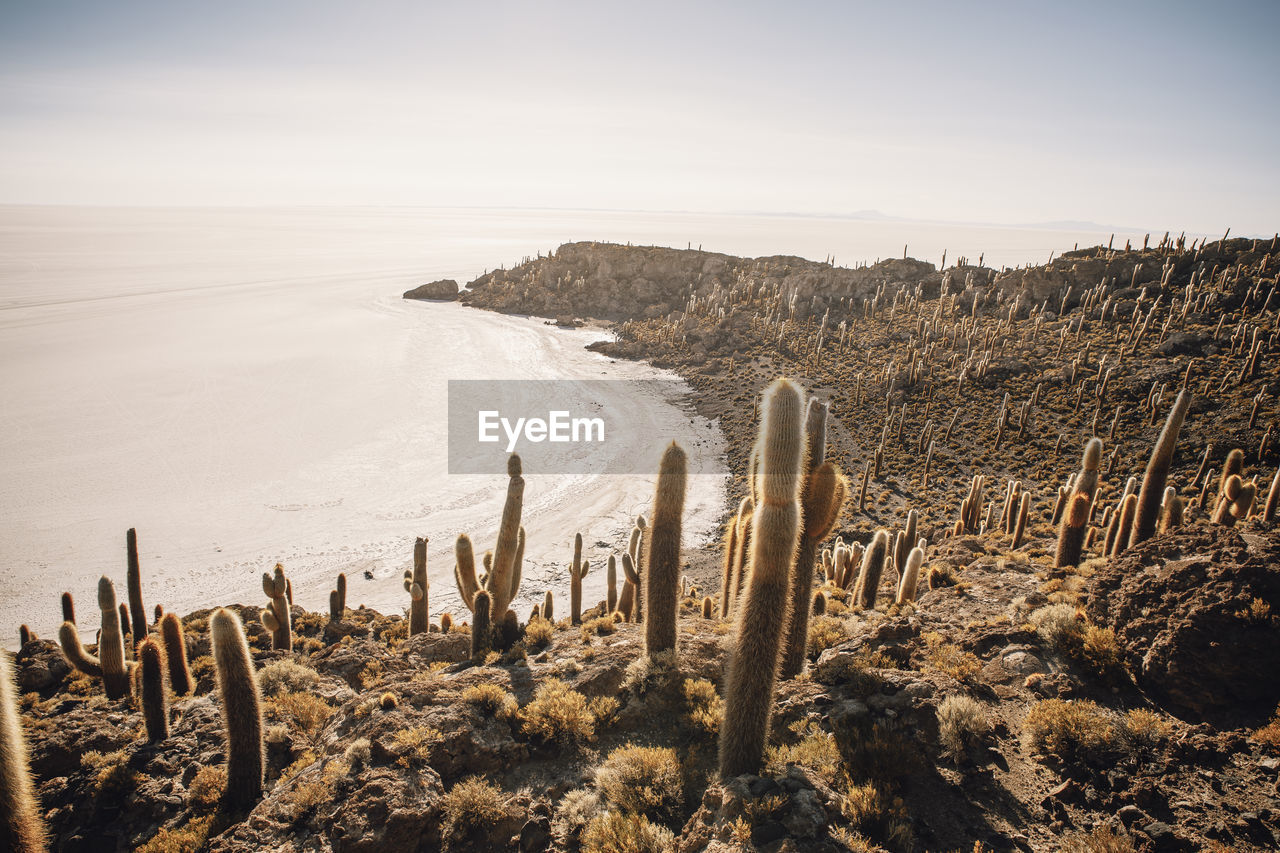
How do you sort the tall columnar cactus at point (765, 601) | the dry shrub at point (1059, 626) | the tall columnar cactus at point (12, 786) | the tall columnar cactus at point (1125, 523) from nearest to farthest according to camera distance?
the tall columnar cactus at point (12, 786) → the tall columnar cactus at point (765, 601) → the dry shrub at point (1059, 626) → the tall columnar cactus at point (1125, 523)

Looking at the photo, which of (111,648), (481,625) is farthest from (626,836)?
(111,648)

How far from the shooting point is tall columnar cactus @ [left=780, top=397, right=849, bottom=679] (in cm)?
779

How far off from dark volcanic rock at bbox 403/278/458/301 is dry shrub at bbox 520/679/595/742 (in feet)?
286

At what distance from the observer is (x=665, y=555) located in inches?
338

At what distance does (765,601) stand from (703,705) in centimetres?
243

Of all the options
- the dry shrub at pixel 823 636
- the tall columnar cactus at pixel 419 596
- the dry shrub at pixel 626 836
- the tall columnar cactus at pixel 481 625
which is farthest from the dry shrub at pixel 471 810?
the tall columnar cactus at pixel 419 596

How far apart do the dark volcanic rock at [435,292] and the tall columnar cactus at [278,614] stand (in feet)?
265

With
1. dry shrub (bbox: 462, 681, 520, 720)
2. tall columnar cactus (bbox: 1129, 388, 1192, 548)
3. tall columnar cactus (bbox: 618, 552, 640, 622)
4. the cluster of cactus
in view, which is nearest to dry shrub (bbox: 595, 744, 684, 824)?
dry shrub (bbox: 462, 681, 520, 720)

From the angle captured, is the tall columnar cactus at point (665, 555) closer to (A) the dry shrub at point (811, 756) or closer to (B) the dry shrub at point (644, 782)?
(B) the dry shrub at point (644, 782)

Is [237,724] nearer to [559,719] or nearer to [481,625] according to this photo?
[559,719]

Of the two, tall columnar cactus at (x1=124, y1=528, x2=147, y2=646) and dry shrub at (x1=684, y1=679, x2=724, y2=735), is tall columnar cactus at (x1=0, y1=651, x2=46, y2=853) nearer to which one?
dry shrub at (x1=684, y1=679, x2=724, y2=735)

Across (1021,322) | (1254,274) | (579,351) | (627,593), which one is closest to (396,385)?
(579,351)

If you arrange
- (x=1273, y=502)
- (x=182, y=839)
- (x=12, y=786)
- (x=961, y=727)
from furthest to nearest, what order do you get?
(x=1273, y=502), (x=182, y=839), (x=961, y=727), (x=12, y=786)

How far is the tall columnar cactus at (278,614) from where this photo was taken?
12230 millimetres
